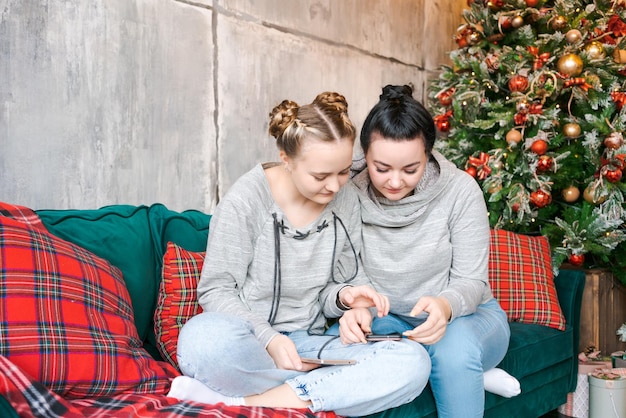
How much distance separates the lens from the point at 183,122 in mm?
2391

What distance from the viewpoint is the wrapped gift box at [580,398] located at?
8.41 feet

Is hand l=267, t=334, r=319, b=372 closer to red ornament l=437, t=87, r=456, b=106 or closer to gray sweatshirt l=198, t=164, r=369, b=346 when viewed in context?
gray sweatshirt l=198, t=164, r=369, b=346

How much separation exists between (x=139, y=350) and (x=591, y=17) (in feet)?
8.83

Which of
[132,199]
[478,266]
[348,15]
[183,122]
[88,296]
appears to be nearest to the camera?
[88,296]

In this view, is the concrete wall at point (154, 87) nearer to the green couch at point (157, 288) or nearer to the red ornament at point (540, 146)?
the green couch at point (157, 288)

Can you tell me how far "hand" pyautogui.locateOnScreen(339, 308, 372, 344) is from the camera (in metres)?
1.59

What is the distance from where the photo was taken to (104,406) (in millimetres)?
1335

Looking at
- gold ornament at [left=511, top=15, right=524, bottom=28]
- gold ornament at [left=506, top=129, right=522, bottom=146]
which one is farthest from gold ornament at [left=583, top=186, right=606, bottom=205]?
gold ornament at [left=511, top=15, right=524, bottom=28]

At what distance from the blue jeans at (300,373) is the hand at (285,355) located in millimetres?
16

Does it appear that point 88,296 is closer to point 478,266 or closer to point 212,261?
point 212,261

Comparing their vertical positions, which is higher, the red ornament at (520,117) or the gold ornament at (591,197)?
the red ornament at (520,117)

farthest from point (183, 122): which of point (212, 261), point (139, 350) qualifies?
point (139, 350)

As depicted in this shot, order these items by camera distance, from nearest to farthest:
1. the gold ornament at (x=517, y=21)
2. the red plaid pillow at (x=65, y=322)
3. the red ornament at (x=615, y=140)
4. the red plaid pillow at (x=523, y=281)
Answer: the red plaid pillow at (x=65, y=322)
the red plaid pillow at (x=523, y=281)
the red ornament at (x=615, y=140)
the gold ornament at (x=517, y=21)

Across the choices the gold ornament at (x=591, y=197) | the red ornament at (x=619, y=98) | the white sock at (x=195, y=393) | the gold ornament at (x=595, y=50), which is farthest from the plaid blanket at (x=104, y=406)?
the gold ornament at (x=595, y=50)
